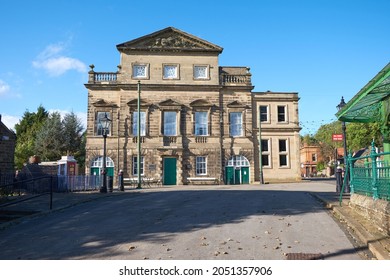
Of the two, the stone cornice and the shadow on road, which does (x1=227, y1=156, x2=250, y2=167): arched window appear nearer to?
the stone cornice

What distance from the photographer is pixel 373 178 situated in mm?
7582

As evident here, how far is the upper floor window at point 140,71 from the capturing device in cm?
3103

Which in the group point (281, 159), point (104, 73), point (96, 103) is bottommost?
point (281, 159)

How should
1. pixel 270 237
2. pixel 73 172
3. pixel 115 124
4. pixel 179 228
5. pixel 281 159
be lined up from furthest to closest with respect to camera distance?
pixel 281 159 < pixel 115 124 < pixel 73 172 < pixel 179 228 < pixel 270 237

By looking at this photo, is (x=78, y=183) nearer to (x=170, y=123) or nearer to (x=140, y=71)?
(x=170, y=123)

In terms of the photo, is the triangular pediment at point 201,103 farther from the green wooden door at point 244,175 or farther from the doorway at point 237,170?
the green wooden door at point 244,175

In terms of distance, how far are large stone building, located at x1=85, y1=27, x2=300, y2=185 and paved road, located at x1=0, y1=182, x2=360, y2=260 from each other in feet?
65.0

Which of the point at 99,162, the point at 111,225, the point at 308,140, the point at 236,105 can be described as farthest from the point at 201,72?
the point at 308,140

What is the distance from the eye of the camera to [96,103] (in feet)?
99.7

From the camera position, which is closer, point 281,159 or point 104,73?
point 104,73

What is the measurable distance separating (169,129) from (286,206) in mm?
20826

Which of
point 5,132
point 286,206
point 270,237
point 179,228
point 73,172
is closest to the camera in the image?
point 270,237
